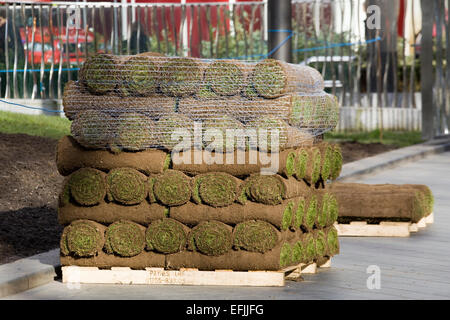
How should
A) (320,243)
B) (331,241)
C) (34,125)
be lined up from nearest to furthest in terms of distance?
(320,243) < (331,241) < (34,125)

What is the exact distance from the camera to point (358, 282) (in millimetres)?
8078

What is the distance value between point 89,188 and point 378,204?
12.0ft

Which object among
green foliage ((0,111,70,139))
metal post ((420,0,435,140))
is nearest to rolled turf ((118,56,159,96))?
green foliage ((0,111,70,139))

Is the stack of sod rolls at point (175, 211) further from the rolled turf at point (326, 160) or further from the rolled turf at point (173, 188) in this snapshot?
the rolled turf at point (326, 160)

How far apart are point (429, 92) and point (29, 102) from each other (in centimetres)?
844

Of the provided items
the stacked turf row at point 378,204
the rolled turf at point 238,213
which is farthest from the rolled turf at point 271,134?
the stacked turf row at point 378,204

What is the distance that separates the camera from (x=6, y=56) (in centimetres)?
1820

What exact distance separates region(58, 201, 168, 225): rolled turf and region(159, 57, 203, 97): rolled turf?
91cm

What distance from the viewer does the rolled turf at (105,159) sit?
8.02m

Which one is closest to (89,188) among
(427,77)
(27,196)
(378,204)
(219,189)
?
(219,189)

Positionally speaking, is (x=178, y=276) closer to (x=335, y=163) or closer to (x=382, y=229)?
(x=335, y=163)

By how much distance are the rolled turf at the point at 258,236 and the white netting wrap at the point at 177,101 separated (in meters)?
0.64
